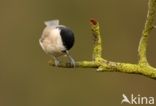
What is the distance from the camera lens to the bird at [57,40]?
1.19m

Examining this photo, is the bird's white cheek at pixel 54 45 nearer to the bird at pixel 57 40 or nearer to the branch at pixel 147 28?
the bird at pixel 57 40

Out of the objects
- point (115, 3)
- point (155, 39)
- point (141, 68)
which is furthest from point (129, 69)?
point (115, 3)

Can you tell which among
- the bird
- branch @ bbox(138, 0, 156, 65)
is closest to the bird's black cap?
the bird

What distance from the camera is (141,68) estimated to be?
115 centimetres

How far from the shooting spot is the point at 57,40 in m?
1.28

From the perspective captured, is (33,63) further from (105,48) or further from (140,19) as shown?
(140,19)

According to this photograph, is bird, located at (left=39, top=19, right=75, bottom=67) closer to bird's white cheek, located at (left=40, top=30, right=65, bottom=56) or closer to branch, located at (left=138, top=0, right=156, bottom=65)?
bird's white cheek, located at (left=40, top=30, right=65, bottom=56)

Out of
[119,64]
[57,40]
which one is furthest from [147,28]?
[57,40]

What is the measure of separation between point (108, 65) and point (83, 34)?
7.18 ft

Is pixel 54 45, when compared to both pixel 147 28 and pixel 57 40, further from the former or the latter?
pixel 147 28

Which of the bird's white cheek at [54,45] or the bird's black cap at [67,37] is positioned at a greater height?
the bird's black cap at [67,37]

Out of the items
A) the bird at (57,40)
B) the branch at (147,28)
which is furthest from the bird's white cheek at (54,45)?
the branch at (147,28)

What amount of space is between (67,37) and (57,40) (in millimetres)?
105

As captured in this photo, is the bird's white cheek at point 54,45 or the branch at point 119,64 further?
the bird's white cheek at point 54,45
